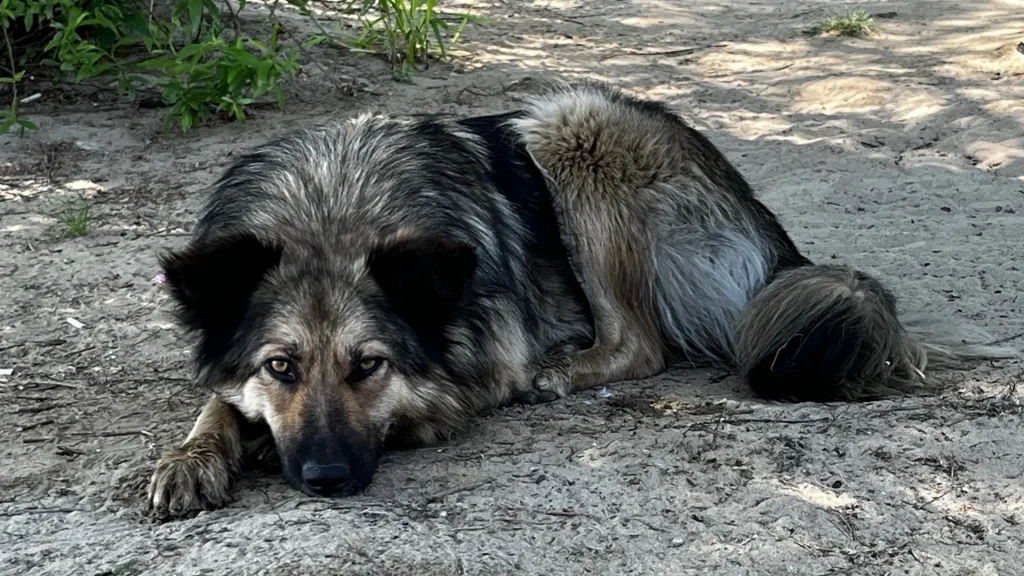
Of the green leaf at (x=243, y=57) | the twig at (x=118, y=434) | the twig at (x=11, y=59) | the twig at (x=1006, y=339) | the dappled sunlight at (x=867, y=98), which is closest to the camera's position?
the twig at (x=118, y=434)

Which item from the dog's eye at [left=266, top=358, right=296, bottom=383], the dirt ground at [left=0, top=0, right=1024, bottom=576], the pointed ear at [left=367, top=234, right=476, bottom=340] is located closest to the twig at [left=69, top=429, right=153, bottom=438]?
the dirt ground at [left=0, top=0, right=1024, bottom=576]

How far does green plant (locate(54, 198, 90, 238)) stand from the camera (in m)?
6.62

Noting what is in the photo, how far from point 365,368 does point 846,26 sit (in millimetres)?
7377

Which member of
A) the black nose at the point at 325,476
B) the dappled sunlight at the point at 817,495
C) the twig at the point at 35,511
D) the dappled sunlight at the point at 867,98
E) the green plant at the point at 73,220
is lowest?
the twig at the point at 35,511

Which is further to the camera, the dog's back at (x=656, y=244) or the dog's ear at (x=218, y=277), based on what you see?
the dog's back at (x=656, y=244)

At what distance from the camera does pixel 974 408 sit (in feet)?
14.5

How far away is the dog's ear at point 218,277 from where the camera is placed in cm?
395

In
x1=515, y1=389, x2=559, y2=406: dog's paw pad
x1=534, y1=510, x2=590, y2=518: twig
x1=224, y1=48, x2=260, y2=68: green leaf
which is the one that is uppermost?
x1=224, y1=48, x2=260, y2=68: green leaf

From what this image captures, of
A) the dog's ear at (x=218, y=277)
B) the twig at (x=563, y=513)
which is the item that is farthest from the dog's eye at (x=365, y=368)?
the twig at (x=563, y=513)

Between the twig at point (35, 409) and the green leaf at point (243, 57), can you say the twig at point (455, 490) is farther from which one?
the green leaf at point (243, 57)

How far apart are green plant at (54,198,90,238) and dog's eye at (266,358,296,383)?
10.3 ft

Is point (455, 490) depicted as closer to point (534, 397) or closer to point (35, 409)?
point (534, 397)

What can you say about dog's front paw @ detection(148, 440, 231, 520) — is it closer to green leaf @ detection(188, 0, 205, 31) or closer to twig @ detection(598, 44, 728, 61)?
green leaf @ detection(188, 0, 205, 31)

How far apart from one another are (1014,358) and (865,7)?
6661 mm
